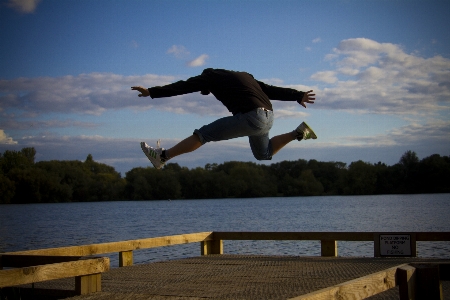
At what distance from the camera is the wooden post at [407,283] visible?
158 inches

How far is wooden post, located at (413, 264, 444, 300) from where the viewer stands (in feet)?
13.5

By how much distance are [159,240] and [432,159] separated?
81240mm

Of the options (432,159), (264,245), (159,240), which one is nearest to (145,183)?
(432,159)

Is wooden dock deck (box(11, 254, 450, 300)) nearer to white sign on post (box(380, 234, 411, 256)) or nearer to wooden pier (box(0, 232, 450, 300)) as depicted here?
wooden pier (box(0, 232, 450, 300))

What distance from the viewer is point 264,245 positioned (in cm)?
2584

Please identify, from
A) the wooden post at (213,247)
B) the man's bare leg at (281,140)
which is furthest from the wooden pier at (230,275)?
the man's bare leg at (281,140)

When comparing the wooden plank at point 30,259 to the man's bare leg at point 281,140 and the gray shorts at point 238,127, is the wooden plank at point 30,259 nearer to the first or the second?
the gray shorts at point 238,127

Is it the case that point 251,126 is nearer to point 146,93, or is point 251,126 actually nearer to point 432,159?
point 146,93

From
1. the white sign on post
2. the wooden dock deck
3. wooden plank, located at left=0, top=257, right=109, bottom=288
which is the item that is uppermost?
wooden plank, located at left=0, top=257, right=109, bottom=288

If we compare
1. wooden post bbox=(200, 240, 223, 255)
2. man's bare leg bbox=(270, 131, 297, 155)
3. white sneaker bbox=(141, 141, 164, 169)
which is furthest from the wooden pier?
man's bare leg bbox=(270, 131, 297, 155)

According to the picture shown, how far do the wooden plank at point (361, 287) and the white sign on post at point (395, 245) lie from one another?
16.8 ft

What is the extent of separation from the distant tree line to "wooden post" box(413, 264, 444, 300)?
65.5 m

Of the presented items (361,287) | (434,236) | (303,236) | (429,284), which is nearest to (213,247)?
(303,236)

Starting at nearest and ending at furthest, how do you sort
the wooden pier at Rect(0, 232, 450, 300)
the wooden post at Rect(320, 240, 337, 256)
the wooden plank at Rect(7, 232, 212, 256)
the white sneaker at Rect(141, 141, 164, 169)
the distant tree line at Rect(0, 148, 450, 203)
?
1. the wooden pier at Rect(0, 232, 450, 300)
2. the white sneaker at Rect(141, 141, 164, 169)
3. the wooden plank at Rect(7, 232, 212, 256)
4. the wooden post at Rect(320, 240, 337, 256)
5. the distant tree line at Rect(0, 148, 450, 203)
